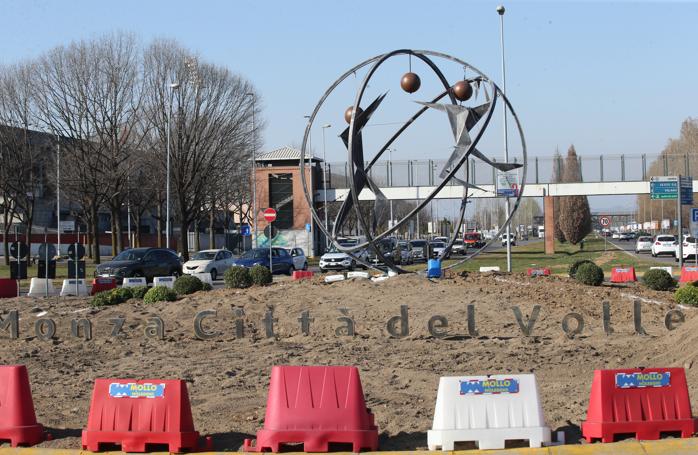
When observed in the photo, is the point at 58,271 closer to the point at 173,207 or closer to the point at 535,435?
the point at 173,207

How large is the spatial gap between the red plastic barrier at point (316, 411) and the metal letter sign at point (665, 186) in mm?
34308

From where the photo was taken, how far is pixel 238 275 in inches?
955

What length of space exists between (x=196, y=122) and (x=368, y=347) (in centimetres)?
3446

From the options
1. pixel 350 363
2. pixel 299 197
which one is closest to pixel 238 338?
Answer: pixel 350 363

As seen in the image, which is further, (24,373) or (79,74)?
(79,74)

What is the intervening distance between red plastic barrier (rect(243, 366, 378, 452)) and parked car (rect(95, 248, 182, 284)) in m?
26.8

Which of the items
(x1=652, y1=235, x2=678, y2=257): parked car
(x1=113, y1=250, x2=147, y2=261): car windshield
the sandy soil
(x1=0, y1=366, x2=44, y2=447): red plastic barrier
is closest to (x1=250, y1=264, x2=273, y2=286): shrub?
the sandy soil

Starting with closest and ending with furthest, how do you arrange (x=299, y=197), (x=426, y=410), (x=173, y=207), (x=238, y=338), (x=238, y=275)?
(x=426, y=410)
(x=238, y=338)
(x=238, y=275)
(x=173, y=207)
(x=299, y=197)

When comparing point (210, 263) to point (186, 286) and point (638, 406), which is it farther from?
point (638, 406)

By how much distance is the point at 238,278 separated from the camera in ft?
79.7

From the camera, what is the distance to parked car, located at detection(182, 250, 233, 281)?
38125mm

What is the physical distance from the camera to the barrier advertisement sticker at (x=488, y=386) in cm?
840

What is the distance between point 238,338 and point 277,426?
8.64 meters

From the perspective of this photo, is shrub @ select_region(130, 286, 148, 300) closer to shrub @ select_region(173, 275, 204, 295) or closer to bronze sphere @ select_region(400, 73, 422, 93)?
shrub @ select_region(173, 275, 204, 295)
